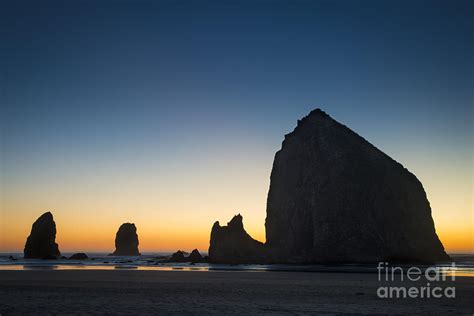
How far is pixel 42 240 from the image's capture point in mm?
174250

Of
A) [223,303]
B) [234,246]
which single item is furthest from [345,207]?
[223,303]

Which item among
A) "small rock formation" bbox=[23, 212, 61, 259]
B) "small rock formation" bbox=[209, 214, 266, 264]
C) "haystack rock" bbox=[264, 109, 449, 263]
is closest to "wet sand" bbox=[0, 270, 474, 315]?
"haystack rock" bbox=[264, 109, 449, 263]

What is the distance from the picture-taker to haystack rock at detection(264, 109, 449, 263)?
102875mm

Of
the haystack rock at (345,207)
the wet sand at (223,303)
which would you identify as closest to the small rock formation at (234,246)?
the haystack rock at (345,207)

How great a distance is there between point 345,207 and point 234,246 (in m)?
31.1

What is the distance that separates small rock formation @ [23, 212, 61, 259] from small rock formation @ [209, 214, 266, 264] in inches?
3179

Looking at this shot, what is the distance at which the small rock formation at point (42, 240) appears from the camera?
6762 inches

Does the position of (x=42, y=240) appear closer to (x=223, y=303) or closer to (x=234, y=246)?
(x=234, y=246)

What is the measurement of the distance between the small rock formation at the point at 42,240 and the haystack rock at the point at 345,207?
86777mm

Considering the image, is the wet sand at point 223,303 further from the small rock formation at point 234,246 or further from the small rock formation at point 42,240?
the small rock formation at point 42,240

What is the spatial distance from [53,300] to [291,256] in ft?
288

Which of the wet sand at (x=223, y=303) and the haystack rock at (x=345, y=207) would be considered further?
the haystack rock at (x=345, y=207)

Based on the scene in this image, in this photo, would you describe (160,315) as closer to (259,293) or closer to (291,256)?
(259,293)

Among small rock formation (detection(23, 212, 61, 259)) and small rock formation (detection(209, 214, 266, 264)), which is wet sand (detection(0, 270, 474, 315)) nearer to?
Answer: small rock formation (detection(209, 214, 266, 264))
